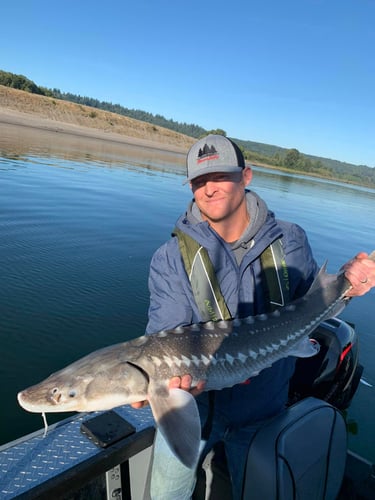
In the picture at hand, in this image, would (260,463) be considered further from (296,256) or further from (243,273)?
(296,256)

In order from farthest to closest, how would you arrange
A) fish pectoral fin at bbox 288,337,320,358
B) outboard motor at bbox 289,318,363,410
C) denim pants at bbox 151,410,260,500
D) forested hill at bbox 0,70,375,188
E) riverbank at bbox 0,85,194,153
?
forested hill at bbox 0,70,375,188, riverbank at bbox 0,85,194,153, outboard motor at bbox 289,318,363,410, fish pectoral fin at bbox 288,337,320,358, denim pants at bbox 151,410,260,500

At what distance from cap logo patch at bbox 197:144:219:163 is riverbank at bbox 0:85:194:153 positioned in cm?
4409

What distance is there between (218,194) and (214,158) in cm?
25

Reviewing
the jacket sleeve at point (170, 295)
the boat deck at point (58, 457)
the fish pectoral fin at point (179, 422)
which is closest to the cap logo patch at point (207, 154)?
the jacket sleeve at point (170, 295)

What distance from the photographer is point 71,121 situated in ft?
204

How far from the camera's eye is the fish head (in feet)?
6.09

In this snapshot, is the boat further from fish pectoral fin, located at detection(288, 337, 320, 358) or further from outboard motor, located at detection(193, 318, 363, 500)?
fish pectoral fin, located at detection(288, 337, 320, 358)

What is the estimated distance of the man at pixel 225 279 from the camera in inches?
92.7

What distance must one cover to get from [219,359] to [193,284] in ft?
1.65

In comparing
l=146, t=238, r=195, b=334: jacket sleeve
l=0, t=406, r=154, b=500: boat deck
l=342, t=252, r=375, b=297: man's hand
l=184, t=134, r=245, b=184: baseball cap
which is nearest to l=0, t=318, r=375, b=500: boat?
l=0, t=406, r=154, b=500: boat deck

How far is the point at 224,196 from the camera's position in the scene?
101 inches

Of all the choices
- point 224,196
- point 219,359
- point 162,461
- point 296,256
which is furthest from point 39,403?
point 296,256

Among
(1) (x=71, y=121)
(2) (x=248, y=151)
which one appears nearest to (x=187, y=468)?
(1) (x=71, y=121)

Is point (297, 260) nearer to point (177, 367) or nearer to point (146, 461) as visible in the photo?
point (177, 367)
